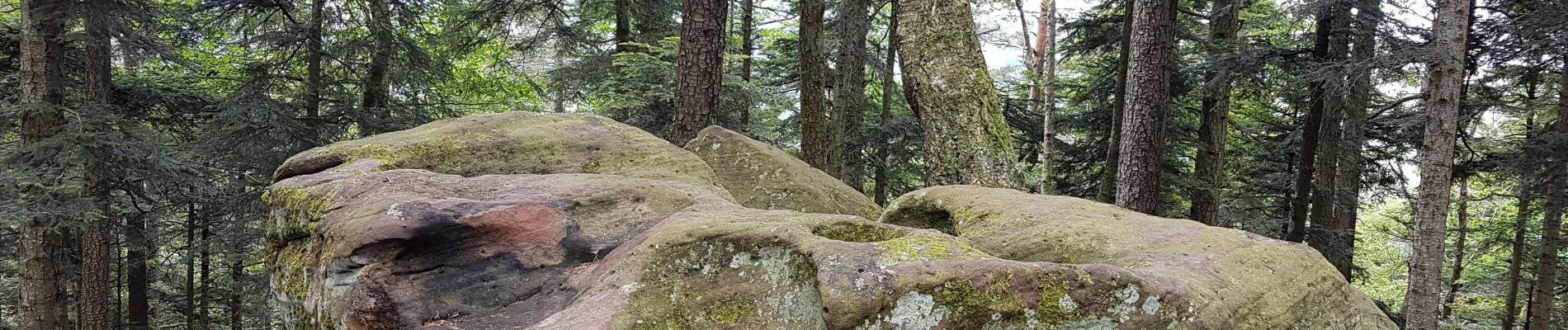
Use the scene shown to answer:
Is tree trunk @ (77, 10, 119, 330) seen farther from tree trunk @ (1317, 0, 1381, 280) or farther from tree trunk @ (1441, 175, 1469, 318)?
tree trunk @ (1441, 175, 1469, 318)

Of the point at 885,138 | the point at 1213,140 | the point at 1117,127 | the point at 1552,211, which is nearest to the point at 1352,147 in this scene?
the point at 1213,140

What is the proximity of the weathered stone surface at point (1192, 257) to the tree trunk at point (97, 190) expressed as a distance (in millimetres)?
10862

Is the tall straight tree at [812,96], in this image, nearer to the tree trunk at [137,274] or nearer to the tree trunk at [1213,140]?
the tree trunk at [1213,140]

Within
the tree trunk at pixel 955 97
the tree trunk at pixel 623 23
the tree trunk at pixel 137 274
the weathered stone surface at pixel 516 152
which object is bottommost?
the tree trunk at pixel 137 274

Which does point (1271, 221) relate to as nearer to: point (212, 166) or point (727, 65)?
point (727, 65)

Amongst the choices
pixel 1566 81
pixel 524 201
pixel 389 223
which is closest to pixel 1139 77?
pixel 1566 81

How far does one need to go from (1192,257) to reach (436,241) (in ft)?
11.5

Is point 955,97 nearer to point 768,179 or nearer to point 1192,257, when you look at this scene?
point 768,179

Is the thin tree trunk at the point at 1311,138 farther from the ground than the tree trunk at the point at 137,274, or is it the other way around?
the thin tree trunk at the point at 1311,138

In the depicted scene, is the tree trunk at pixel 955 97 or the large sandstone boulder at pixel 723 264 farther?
the tree trunk at pixel 955 97

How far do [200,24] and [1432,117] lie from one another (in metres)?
17.8

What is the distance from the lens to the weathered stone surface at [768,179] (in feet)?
21.2

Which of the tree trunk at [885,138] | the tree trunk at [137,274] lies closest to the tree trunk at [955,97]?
the tree trunk at [885,138]

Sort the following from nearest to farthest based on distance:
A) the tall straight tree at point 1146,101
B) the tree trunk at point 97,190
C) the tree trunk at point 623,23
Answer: the tall straight tree at point 1146,101 → the tree trunk at point 97,190 → the tree trunk at point 623,23
